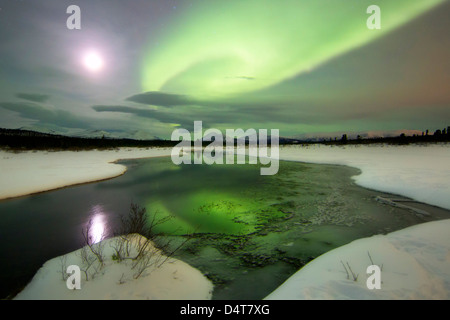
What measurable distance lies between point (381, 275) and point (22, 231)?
11.8m

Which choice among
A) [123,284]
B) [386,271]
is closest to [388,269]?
[386,271]

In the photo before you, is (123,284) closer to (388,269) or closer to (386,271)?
(386,271)

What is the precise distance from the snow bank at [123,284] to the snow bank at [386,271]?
1785mm

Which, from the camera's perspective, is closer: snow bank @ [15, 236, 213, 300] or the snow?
the snow

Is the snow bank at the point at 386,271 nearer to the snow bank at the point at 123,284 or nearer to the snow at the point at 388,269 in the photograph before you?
the snow at the point at 388,269

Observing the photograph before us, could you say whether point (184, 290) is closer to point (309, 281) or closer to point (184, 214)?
point (309, 281)

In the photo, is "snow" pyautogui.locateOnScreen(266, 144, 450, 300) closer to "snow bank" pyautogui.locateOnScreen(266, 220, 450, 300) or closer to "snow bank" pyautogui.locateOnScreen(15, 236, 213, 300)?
"snow bank" pyautogui.locateOnScreen(266, 220, 450, 300)

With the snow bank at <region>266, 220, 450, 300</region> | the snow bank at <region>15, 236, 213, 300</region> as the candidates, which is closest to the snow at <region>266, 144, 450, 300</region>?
the snow bank at <region>266, 220, 450, 300</region>

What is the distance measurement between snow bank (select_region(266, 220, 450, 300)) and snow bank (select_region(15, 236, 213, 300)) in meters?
1.79

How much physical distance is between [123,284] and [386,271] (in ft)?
18.3

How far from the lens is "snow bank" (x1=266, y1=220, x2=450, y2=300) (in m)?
3.88

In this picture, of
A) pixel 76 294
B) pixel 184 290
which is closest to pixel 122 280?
pixel 76 294

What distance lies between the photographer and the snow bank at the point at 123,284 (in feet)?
13.5

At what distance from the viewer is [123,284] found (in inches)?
171
